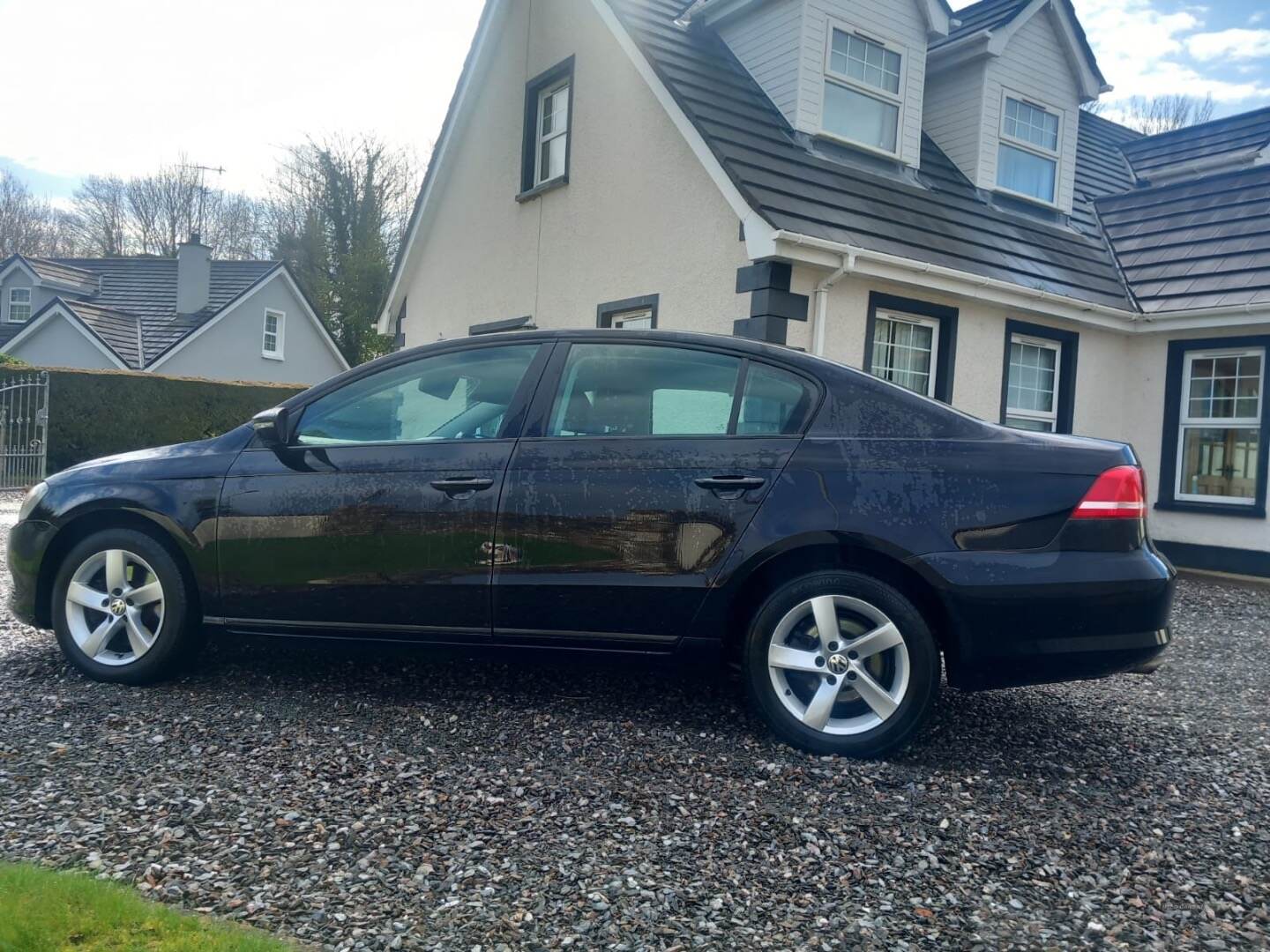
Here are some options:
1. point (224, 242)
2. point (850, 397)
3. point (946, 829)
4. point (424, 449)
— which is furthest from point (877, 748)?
point (224, 242)

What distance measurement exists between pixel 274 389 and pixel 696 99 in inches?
581

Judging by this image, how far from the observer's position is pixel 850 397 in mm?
3990

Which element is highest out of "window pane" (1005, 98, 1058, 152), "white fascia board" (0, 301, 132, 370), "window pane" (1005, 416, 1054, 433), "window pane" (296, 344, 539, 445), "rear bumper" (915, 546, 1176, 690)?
"window pane" (1005, 98, 1058, 152)

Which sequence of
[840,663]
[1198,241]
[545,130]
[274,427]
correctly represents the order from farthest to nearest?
[545,130]
[1198,241]
[274,427]
[840,663]

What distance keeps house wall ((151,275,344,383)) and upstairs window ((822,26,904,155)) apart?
21915 mm

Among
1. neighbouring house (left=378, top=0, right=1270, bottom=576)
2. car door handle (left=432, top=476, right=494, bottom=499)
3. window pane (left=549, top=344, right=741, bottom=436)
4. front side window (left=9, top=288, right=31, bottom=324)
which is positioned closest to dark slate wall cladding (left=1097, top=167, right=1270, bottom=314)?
neighbouring house (left=378, top=0, right=1270, bottom=576)

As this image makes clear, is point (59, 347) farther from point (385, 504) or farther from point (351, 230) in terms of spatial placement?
point (385, 504)

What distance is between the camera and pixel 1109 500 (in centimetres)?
369

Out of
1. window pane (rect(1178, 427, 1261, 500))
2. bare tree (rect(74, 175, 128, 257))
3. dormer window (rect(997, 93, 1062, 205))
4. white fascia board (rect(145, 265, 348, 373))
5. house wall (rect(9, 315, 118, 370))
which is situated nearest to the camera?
window pane (rect(1178, 427, 1261, 500))

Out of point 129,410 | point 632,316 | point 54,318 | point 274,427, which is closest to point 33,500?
point 274,427

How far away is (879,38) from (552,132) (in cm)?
397

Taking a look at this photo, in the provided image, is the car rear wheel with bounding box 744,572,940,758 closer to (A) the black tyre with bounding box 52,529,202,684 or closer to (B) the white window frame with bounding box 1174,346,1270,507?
(A) the black tyre with bounding box 52,529,202,684

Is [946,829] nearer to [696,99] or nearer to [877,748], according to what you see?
[877,748]

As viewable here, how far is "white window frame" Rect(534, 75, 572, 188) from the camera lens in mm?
11656
